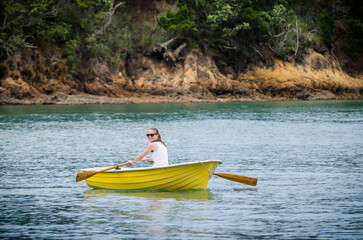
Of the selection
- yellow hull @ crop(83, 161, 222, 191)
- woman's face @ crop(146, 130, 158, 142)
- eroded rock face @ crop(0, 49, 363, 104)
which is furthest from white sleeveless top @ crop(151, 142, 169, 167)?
eroded rock face @ crop(0, 49, 363, 104)

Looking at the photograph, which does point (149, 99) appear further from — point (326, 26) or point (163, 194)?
point (163, 194)

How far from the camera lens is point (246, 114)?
48469 mm

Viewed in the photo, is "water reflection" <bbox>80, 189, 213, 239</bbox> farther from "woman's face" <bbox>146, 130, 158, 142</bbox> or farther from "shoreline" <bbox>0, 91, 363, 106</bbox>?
"shoreline" <bbox>0, 91, 363, 106</bbox>

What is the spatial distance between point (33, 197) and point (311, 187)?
7196mm

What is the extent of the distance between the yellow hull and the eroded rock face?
46.3m

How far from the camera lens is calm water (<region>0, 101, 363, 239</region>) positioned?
38.9 feet

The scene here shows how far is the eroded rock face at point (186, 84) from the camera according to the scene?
62.4 m

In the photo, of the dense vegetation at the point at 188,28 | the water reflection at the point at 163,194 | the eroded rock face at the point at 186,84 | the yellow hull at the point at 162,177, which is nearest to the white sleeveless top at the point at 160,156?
the yellow hull at the point at 162,177

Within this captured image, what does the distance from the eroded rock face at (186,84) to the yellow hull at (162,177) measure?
152 ft

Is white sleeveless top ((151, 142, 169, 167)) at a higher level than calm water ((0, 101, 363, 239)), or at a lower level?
higher

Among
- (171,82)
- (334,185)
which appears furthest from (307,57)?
(334,185)

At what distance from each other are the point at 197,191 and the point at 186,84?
51.7 m

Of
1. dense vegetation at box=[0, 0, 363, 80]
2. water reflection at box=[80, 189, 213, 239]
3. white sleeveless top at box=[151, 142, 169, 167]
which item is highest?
dense vegetation at box=[0, 0, 363, 80]

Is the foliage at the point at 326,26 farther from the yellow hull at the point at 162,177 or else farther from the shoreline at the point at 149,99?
the yellow hull at the point at 162,177
